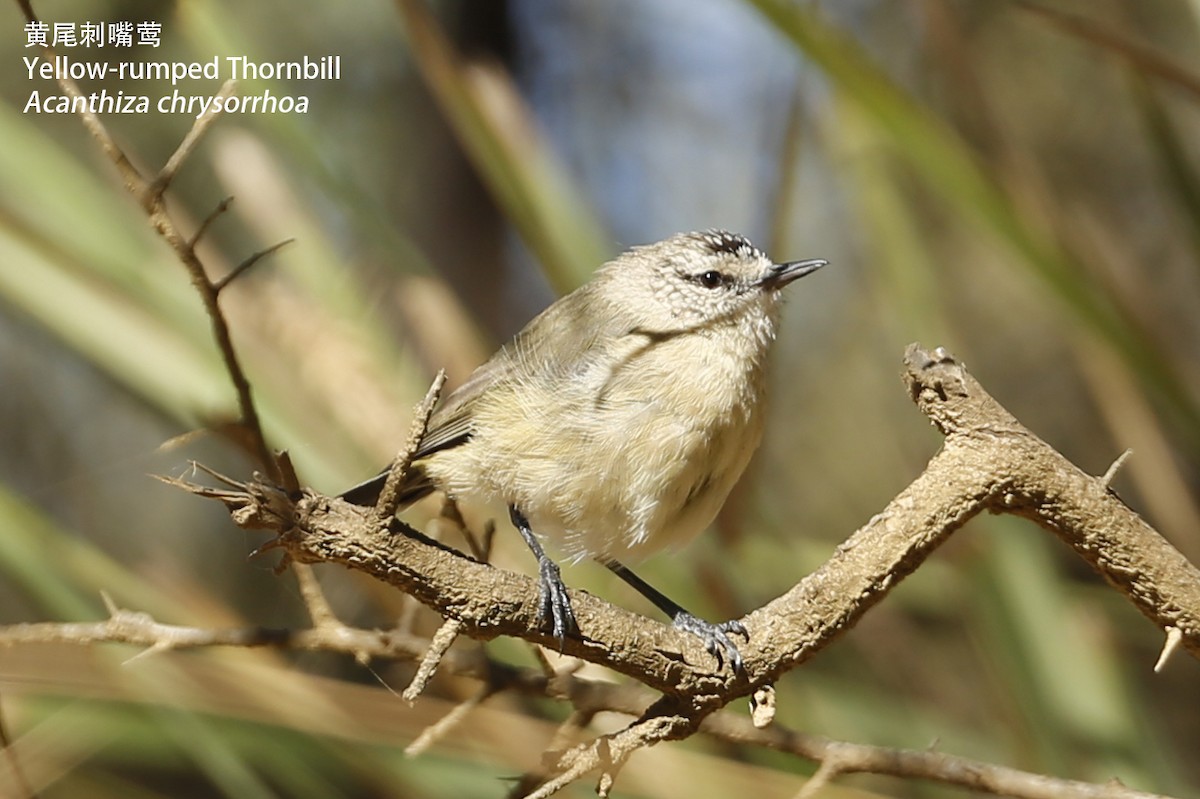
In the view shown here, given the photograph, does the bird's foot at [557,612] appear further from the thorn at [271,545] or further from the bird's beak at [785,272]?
the bird's beak at [785,272]

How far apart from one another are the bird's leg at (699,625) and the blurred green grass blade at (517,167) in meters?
0.67

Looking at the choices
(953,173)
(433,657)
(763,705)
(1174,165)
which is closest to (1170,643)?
(763,705)

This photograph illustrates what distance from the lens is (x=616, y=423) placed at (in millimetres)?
2430

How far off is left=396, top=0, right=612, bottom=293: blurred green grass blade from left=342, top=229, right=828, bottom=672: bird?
69 millimetres

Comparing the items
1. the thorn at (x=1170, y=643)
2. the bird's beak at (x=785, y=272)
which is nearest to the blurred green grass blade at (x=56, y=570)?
the bird's beak at (x=785, y=272)

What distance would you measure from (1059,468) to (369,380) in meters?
1.52

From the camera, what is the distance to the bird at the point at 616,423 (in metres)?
2.43

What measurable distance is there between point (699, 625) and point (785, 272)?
0.86 m

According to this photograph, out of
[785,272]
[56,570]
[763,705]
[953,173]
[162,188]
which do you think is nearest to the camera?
[162,188]

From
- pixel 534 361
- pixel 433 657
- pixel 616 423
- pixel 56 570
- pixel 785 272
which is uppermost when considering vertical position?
pixel 785 272

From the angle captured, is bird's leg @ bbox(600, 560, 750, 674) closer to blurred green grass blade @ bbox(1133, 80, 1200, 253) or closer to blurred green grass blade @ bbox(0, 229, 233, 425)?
blurred green grass blade @ bbox(0, 229, 233, 425)

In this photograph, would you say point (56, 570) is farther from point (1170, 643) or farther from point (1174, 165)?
point (1174, 165)

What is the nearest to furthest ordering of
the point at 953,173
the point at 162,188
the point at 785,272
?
the point at 162,188 < the point at 953,173 < the point at 785,272

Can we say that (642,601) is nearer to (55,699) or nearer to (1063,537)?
(55,699)
